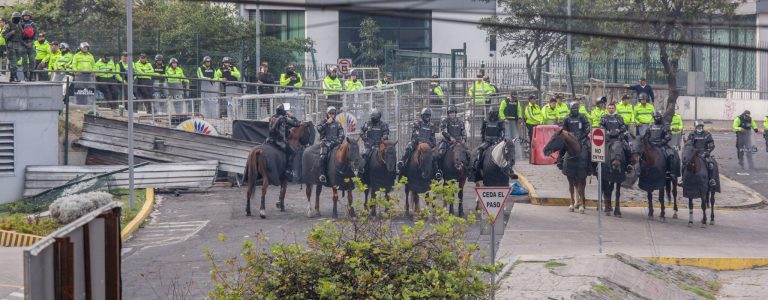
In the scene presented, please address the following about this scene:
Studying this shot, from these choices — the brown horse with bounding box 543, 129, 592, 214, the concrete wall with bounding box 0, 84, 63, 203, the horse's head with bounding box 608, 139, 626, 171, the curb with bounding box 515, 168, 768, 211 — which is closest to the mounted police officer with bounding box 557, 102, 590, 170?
the brown horse with bounding box 543, 129, 592, 214

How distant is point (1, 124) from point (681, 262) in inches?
630

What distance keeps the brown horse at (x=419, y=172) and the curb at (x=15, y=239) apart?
701cm

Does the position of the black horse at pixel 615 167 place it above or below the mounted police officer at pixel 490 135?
below

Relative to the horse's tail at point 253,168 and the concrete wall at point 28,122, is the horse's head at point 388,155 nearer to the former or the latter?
the horse's tail at point 253,168

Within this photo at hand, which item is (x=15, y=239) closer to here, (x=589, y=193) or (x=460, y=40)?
(x=589, y=193)

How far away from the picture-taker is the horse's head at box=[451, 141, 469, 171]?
23.6m

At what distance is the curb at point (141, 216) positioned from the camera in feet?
72.8

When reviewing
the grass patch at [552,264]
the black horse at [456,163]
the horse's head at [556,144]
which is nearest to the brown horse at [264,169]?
the black horse at [456,163]

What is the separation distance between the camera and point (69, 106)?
3095cm

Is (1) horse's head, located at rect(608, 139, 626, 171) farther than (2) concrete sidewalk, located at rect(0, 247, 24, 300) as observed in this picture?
Yes

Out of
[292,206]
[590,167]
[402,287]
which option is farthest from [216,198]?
[402,287]

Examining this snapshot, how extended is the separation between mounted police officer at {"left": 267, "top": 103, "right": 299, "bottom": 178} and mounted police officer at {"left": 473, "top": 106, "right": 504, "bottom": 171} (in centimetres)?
374

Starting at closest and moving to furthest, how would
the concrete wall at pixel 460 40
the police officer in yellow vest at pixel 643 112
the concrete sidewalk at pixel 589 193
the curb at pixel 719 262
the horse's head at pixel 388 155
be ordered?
the curb at pixel 719 262
the horse's head at pixel 388 155
the concrete sidewalk at pixel 589 193
the police officer in yellow vest at pixel 643 112
the concrete wall at pixel 460 40

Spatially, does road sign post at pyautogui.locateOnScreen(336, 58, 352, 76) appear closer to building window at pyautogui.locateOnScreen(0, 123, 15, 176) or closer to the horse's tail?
building window at pyautogui.locateOnScreen(0, 123, 15, 176)
